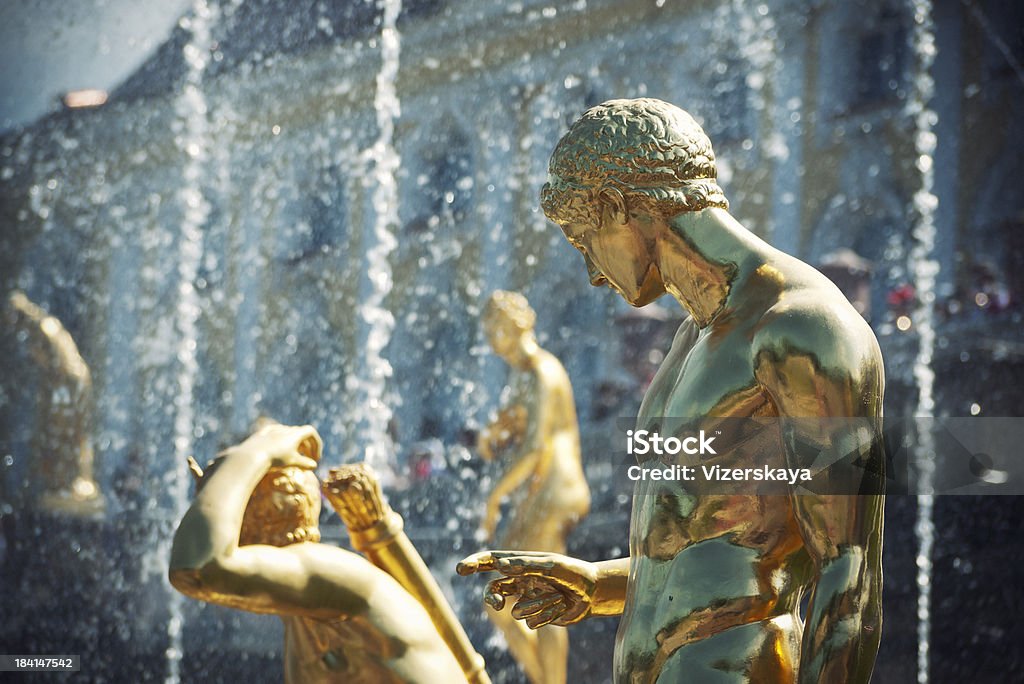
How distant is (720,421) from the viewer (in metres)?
2.03

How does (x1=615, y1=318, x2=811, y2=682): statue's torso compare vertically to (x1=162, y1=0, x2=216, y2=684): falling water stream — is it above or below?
below

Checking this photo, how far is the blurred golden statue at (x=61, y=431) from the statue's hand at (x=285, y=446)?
7.56 meters

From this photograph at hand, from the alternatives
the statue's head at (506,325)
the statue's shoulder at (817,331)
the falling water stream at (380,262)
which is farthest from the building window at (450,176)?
the statue's shoulder at (817,331)

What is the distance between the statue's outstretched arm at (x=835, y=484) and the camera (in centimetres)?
186

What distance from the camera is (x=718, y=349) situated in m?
2.05

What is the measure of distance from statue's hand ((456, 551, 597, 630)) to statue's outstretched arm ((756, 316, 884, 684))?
1.35ft

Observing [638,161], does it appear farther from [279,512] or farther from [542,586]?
[279,512]

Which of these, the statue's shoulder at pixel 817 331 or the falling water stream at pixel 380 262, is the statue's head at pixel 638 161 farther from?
the falling water stream at pixel 380 262

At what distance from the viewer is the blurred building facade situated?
14.5 metres

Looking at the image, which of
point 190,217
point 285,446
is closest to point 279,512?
point 285,446

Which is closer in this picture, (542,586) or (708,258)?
(708,258)

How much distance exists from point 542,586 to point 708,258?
0.51 m

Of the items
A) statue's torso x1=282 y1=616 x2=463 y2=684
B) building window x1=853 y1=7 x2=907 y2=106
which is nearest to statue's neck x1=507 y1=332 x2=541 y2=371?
statue's torso x1=282 y1=616 x2=463 y2=684

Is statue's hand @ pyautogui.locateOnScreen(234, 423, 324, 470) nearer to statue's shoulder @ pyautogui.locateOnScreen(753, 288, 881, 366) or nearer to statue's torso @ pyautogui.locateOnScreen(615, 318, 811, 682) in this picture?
statue's torso @ pyautogui.locateOnScreen(615, 318, 811, 682)
